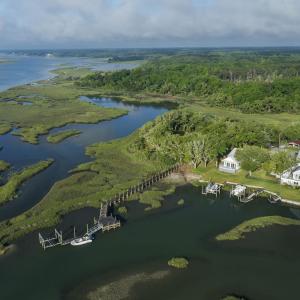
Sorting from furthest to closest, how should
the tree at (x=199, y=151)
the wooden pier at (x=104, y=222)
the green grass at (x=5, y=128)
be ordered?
1. the green grass at (x=5, y=128)
2. the tree at (x=199, y=151)
3. the wooden pier at (x=104, y=222)

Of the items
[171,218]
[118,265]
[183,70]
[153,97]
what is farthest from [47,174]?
[183,70]

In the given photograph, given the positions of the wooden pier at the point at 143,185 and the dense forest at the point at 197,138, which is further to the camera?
the dense forest at the point at 197,138

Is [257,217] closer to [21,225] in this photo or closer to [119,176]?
[119,176]

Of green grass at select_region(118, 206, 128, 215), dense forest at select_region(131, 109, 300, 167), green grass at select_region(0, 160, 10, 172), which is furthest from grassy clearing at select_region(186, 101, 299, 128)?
green grass at select_region(0, 160, 10, 172)

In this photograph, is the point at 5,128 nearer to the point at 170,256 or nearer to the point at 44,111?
the point at 44,111

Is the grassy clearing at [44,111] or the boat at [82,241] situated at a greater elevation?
the grassy clearing at [44,111]

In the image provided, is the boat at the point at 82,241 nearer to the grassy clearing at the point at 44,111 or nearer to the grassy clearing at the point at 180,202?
the grassy clearing at the point at 180,202

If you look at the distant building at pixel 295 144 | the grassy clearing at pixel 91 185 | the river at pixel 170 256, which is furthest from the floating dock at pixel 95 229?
the distant building at pixel 295 144
